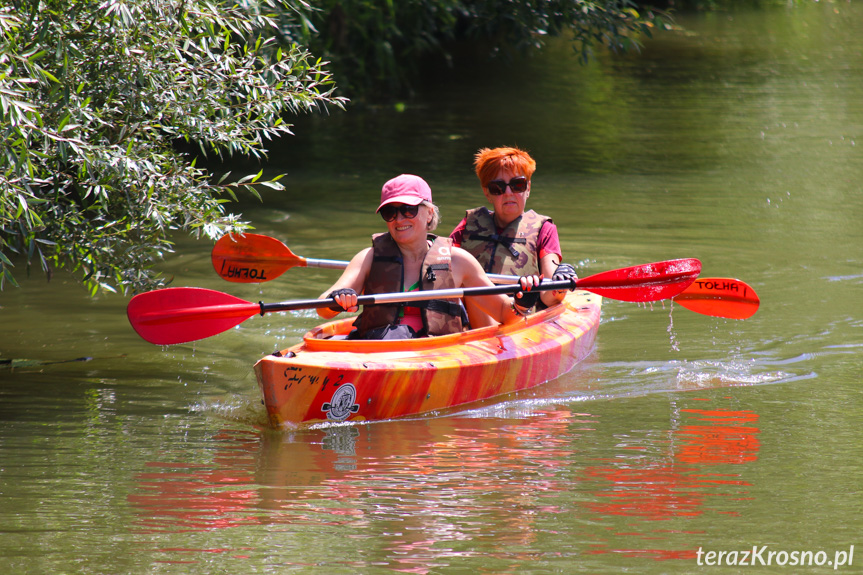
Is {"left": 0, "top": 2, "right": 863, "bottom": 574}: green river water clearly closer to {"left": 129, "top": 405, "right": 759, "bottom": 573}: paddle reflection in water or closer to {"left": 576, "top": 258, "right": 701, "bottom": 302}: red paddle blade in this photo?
{"left": 129, "top": 405, "right": 759, "bottom": 573}: paddle reflection in water

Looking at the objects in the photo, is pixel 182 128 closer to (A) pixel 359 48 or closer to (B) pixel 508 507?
(B) pixel 508 507

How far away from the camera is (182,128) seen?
5.62 metres

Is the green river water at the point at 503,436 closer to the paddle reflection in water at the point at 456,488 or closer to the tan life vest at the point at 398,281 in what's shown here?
the paddle reflection in water at the point at 456,488

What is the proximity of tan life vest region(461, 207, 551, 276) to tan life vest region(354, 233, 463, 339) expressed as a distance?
826mm

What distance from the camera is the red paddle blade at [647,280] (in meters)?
Result: 5.84

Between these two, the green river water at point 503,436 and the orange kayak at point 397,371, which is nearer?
the green river water at point 503,436

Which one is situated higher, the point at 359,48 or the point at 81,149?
the point at 359,48

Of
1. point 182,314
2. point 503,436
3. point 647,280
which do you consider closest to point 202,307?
point 182,314

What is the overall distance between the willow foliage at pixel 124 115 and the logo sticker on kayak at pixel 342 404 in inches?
45.0

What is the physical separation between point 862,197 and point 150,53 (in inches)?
327

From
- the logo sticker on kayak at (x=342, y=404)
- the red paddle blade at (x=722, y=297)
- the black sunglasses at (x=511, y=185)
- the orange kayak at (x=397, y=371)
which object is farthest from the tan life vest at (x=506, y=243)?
the logo sticker on kayak at (x=342, y=404)

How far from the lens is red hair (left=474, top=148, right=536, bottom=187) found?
242 inches

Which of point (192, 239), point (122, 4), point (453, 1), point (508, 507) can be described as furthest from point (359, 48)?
point (508, 507)

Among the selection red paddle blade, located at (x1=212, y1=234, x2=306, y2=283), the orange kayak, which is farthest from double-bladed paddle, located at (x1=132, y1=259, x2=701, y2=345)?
red paddle blade, located at (x1=212, y1=234, x2=306, y2=283)
